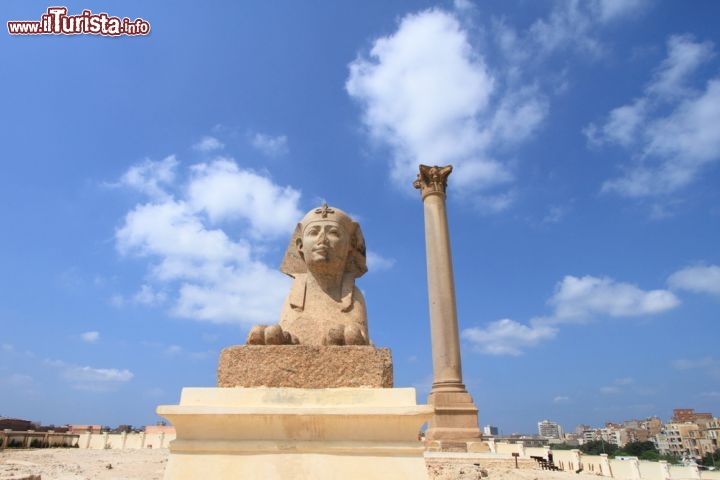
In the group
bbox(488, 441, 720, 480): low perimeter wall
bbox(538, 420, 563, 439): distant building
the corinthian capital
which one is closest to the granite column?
the corinthian capital

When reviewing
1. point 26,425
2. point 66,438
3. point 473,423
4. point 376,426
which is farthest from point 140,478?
point 26,425

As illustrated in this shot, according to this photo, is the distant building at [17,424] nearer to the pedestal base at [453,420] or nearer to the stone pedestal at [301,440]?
the pedestal base at [453,420]

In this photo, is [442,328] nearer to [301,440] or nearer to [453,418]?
[453,418]

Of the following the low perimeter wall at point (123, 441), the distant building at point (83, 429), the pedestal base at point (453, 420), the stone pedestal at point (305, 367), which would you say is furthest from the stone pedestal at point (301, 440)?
the distant building at point (83, 429)

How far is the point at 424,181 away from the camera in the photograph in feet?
57.7

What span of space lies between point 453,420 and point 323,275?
453 inches

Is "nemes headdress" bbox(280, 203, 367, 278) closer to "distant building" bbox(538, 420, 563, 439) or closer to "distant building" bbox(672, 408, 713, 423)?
"distant building" bbox(672, 408, 713, 423)

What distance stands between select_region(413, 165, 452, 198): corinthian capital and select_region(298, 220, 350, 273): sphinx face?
13360mm

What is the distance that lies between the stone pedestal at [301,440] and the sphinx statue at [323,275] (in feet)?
2.35

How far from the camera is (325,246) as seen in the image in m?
4.23

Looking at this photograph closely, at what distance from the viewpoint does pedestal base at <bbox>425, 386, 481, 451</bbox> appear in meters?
13.8

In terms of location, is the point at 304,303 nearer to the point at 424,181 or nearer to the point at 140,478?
the point at 140,478

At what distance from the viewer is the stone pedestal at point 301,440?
3.14m

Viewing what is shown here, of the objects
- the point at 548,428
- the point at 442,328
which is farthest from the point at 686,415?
the point at 442,328
